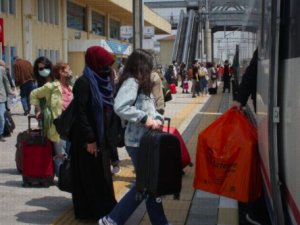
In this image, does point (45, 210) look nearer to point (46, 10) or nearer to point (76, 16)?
point (46, 10)

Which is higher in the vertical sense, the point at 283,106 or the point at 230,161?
the point at 283,106

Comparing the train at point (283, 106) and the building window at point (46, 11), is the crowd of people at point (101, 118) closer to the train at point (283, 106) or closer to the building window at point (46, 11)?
the train at point (283, 106)

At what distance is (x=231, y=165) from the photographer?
453 centimetres

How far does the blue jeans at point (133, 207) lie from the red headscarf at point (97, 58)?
0.91 metres

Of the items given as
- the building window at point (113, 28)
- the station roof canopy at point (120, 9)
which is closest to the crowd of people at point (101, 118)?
the station roof canopy at point (120, 9)

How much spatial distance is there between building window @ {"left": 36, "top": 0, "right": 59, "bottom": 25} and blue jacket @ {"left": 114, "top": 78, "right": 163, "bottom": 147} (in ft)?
A: 83.1

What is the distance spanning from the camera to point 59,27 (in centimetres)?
3384

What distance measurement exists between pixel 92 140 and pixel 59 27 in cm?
2945

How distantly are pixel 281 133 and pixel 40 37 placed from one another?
27331mm

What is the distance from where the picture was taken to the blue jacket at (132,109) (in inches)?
186

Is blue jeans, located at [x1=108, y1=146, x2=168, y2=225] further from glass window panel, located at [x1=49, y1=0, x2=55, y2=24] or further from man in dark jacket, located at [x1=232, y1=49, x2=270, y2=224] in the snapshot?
glass window panel, located at [x1=49, y1=0, x2=55, y2=24]

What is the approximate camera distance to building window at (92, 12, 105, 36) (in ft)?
146

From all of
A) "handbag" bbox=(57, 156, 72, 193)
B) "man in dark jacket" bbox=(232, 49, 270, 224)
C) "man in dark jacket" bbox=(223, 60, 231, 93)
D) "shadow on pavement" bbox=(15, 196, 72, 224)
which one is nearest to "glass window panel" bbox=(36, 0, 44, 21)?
"man in dark jacket" bbox=(223, 60, 231, 93)

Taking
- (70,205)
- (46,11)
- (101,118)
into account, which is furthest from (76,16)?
(101,118)
